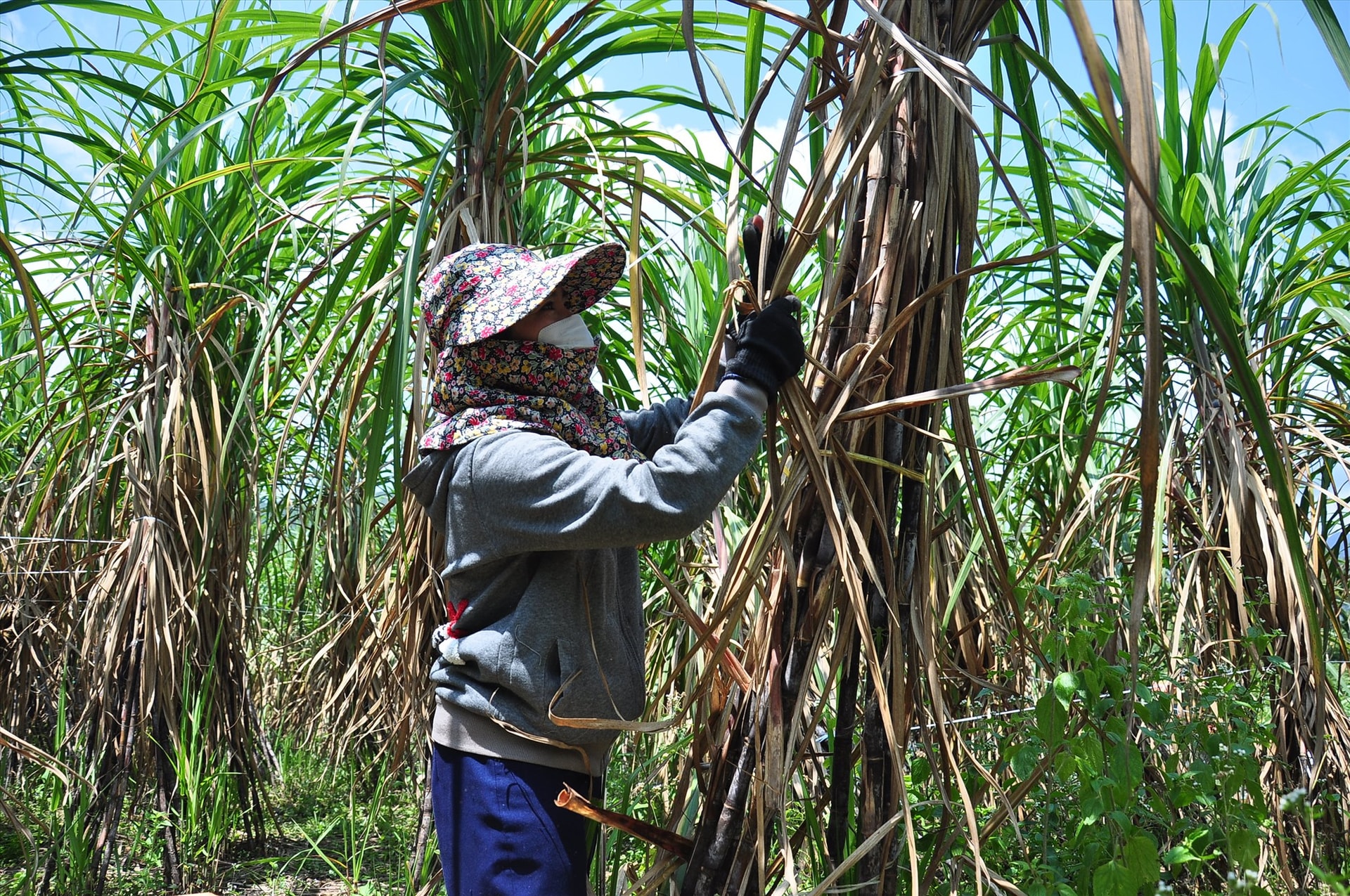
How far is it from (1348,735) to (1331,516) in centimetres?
83

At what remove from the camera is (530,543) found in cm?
118

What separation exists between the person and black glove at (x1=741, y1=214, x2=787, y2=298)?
15cm

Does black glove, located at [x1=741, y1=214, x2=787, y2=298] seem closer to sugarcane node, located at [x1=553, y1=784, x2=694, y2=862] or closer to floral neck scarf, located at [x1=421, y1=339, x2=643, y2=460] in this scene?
floral neck scarf, located at [x1=421, y1=339, x2=643, y2=460]

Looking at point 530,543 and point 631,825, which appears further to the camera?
point 530,543

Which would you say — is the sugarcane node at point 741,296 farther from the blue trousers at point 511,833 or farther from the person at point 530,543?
the blue trousers at point 511,833

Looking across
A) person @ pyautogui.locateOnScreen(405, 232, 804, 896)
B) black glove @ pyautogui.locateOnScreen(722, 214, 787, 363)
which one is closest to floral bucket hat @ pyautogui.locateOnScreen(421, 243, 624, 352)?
person @ pyautogui.locateOnScreen(405, 232, 804, 896)

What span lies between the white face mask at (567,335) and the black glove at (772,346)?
1.16 feet

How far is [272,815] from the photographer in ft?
8.48

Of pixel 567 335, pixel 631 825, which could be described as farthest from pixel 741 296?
pixel 631 825

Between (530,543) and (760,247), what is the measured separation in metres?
0.43

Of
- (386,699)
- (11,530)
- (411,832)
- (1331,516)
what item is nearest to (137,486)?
(11,530)

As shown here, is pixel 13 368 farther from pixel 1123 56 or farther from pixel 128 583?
pixel 1123 56

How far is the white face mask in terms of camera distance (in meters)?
1.28

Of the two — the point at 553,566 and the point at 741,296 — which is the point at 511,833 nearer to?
the point at 553,566
